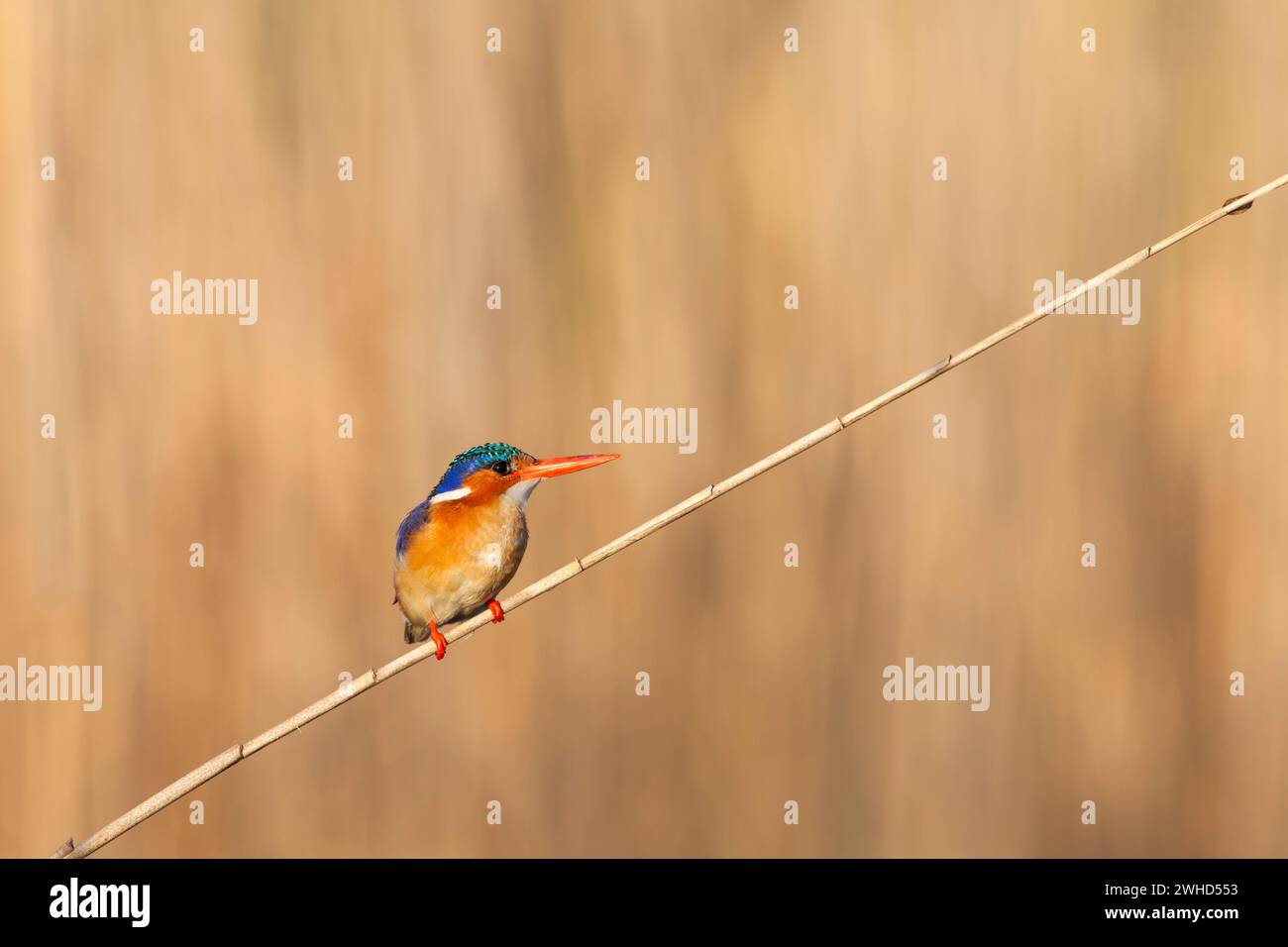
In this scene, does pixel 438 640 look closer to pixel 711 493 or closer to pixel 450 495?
pixel 450 495

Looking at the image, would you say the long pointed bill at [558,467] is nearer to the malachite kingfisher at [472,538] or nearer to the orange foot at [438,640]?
the malachite kingfisher at [472,538]

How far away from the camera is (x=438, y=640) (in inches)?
43.6

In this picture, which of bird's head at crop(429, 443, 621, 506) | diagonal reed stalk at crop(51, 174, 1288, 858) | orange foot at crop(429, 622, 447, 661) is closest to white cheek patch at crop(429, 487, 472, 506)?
bird's head at crop(429, 443, 621, 506)

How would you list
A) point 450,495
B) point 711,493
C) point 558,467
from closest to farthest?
point 711,493, point 558,467, point 450,495

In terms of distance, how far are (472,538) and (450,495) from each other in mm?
71

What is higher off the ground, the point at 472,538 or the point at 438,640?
the point at 472,538

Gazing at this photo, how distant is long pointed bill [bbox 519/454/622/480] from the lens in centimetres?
101

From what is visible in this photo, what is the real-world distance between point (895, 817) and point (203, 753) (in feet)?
3.29

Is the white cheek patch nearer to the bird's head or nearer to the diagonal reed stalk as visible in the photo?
the bird's head

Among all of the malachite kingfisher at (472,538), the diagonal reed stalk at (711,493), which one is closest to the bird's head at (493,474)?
the malachite kingfisher at (472,538)

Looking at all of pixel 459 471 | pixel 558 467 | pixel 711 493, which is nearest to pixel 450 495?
pixel 459 471

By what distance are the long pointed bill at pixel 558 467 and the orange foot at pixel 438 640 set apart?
181 millimetres

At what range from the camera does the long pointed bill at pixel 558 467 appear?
101 centimetres

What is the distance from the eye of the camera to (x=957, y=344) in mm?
1652
